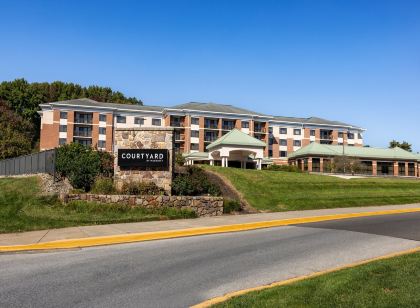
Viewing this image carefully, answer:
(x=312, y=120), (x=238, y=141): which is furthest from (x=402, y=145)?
(x=238, y=141)

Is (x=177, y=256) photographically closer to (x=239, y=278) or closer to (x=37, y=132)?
(x=239, y=278)

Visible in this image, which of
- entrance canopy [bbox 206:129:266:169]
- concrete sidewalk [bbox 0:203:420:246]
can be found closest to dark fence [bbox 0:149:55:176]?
concrete sidewalk [bbox 0:203:420:246]

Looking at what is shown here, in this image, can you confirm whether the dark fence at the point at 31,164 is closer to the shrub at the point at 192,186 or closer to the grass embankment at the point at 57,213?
the grass embankment at the point at 57,213

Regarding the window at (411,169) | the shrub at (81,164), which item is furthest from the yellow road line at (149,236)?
the window at (411,169)

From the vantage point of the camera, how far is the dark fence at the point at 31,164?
20875 mm

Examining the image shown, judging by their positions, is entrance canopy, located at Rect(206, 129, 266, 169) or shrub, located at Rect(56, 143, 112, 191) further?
entrance canopy, located at Rect(206, 129, 266, 169)

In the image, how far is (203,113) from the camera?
261 ft

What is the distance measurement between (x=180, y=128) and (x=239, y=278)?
7221 centimetres

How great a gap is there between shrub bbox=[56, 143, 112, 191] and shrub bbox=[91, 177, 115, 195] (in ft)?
3.24

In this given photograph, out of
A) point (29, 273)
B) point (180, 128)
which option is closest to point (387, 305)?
point (29, 273)

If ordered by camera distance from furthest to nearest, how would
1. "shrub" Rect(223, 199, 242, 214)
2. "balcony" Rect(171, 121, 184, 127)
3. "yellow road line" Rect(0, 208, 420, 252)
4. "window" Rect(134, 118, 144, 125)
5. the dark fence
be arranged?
"window" Rect(134, 118, 144, 125), "balcony" Rect(171, 121, 184, 127), the dark fence, "shrub" Rect(223, 199, 242, 214), "yellow road line" Rect(0, 208, 420, 252)

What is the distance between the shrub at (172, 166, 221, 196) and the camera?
60.7ft

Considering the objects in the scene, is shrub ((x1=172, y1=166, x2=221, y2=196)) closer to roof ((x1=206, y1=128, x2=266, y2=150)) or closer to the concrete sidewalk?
the concrete sidewalk

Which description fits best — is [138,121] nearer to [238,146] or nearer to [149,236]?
[238,146]
